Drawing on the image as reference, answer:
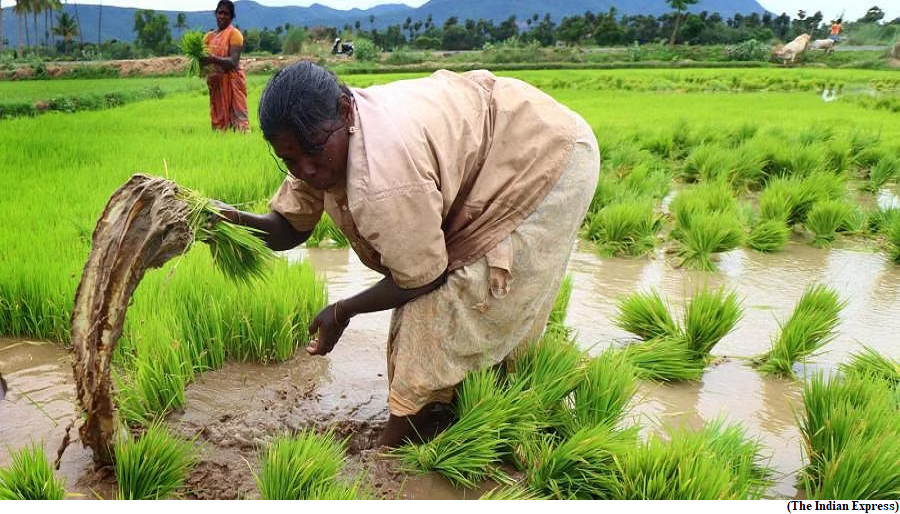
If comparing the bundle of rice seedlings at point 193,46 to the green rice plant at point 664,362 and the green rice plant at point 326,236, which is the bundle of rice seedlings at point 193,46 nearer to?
the green rice plant at point 326,236

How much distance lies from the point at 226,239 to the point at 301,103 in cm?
57

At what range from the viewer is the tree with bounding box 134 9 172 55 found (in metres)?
12.1

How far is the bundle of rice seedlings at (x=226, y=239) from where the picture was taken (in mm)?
1745

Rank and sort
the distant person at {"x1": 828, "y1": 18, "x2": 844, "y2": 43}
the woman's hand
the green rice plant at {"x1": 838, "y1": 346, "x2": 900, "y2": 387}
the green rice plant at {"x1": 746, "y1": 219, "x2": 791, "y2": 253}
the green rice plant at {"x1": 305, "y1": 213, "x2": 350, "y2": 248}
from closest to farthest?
the woman's hand
the green rice plant at {"x1": 838, "y1": 346, "x2": 900, "y2": 387}
the green rice plant at {"x1": 305, "y1": 213, "x2": 350, "y2": 248}
the green rice plant at {"x1": 746, "y1": 219, "x2": 791, "y2": 253}
the distant person at {"x1": 828, "y1": 18, "x2": 844, "y2": 43}

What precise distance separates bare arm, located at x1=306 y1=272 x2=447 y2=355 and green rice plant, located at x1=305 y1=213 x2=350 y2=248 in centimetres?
227

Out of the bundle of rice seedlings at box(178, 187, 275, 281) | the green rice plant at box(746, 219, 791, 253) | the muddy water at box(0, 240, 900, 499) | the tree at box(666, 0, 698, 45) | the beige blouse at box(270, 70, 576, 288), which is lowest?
the muddy water at box(0, 240, 900, 499)

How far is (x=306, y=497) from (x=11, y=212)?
9.67 ft

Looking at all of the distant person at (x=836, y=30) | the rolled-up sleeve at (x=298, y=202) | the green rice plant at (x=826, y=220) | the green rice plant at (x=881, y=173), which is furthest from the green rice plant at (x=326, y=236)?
the distant person at (x=836, y=30)

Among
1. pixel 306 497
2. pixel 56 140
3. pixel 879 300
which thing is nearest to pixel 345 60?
pixel 56 140

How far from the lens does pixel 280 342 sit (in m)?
2.54

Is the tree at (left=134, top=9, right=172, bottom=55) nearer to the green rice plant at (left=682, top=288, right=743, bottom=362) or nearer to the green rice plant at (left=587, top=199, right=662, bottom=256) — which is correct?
the green rice plant at (left=587, top=199, right=662, bottom=256)

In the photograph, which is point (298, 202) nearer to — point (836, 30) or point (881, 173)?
point (881, 173)

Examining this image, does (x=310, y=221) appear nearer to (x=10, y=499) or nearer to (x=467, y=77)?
(x=467, y=77)

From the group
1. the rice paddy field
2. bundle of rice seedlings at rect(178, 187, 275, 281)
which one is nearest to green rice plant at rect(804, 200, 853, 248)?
the rice paddy field
